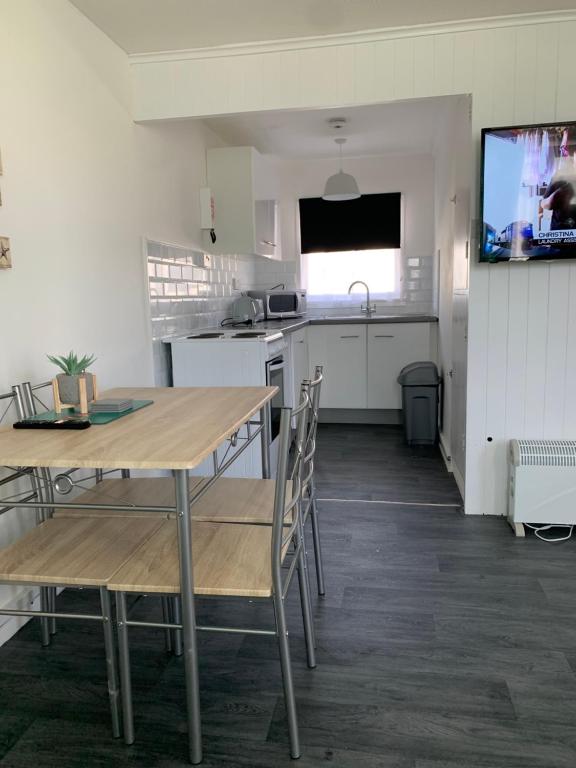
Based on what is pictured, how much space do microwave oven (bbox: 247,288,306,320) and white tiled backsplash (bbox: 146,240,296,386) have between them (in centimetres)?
25

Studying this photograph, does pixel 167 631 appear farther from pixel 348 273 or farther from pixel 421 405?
pixel 348 273

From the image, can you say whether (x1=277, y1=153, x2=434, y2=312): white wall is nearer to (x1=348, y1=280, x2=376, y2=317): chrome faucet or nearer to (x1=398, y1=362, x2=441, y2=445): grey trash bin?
(x1=348, y1=280, x2=376, y2=317): chrome faucet

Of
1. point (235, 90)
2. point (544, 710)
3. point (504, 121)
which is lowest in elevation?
point (544, 710)

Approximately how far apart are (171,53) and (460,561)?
282cm

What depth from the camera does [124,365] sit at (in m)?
3.02

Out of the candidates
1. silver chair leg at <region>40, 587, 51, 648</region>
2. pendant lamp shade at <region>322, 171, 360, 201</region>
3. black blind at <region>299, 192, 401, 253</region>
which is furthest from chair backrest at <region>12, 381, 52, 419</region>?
black blind at <region>299, 192, 401, 253</region>

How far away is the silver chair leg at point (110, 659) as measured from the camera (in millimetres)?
1492

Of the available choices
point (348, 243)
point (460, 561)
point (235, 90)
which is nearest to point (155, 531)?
point (460, 561)

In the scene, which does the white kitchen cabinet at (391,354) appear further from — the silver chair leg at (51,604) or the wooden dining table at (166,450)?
the silver chair leg at (51,604)

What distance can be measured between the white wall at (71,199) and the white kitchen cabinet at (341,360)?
80.8 inches

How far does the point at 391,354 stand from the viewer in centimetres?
512

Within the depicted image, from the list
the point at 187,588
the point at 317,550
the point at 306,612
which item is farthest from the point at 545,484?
the point at 187,588

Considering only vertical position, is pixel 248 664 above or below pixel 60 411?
below

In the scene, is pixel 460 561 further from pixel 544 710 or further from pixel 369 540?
pixel 544 710
